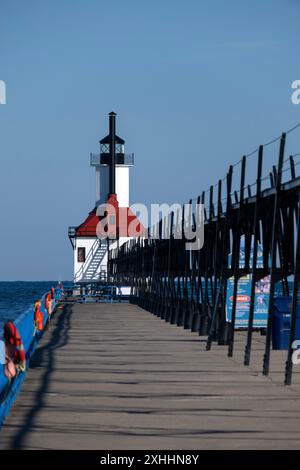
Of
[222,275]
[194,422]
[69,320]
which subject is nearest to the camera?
[194,422]

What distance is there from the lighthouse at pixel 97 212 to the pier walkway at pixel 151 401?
79301mm

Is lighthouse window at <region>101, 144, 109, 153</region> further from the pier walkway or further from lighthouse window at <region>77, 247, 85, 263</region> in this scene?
the pier walkway

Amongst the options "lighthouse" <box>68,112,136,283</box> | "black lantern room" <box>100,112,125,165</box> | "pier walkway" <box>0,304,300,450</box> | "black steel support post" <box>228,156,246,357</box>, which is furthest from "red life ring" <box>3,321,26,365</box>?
"black lantern room" <box>100,112,125,165</box>

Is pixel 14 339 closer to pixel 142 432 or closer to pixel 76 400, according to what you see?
pixel 76 400

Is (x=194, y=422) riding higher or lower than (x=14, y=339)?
lower

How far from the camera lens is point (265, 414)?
50.8ft

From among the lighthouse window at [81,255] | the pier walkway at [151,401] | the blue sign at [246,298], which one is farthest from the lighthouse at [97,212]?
the pier walkway at [151,401]

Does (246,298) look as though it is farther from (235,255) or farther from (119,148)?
(119,148)

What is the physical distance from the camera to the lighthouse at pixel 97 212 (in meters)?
109

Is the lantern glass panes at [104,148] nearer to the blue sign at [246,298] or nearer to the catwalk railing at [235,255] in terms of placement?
the catwalk railing at [235,255]

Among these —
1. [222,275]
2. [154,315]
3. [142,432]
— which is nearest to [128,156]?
[154,315]

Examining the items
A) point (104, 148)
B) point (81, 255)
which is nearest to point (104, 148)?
point (104, 148)
